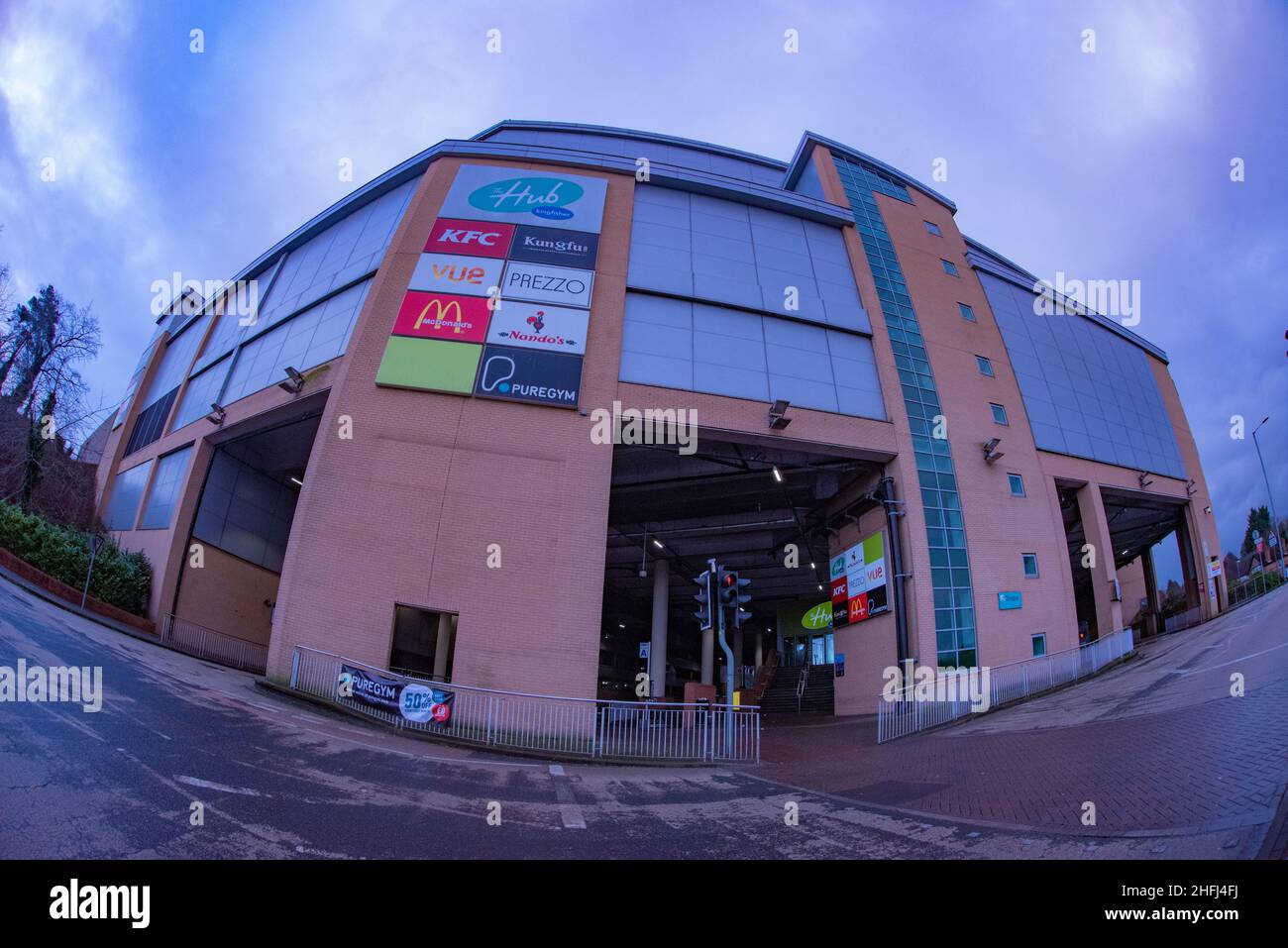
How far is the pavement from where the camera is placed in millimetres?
4285

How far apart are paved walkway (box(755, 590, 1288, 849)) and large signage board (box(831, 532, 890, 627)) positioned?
181 inches

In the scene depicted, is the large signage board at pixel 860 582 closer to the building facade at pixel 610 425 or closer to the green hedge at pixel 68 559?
the building facade at pixel 610 425

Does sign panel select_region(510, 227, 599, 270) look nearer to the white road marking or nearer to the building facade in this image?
the building facade

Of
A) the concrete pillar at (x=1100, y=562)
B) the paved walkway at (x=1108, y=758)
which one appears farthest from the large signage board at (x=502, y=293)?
the concrete pillar at (x=1100, y=562)

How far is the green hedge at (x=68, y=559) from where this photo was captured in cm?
1934

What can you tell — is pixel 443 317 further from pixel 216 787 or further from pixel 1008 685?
pixel 1008 685

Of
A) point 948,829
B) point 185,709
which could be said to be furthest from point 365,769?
point 948,829

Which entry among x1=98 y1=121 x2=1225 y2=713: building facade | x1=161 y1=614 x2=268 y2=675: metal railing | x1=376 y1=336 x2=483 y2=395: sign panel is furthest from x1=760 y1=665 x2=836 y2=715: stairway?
x1=161 y1=614 x2=268 y2=675: metal railing

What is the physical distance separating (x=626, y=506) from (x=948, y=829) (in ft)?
63.1

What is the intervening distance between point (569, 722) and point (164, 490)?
21.3 metres

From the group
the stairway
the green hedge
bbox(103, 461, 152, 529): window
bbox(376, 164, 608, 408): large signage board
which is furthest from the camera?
the stairway

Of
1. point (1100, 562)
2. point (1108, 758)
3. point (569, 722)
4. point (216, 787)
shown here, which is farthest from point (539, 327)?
point (1100, 562)

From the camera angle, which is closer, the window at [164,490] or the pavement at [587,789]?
the pavement at [587,789]

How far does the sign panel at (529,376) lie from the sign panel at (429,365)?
0.43 m
